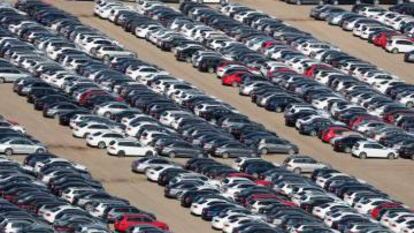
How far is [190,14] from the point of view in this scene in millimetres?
145625

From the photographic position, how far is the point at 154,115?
12075 centimetres

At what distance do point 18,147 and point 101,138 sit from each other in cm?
524

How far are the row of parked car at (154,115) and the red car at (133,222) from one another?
14994mm

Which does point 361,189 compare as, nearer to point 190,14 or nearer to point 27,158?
point 27,158

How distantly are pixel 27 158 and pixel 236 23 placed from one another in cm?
3713

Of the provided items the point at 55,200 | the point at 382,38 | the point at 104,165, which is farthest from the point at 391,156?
the point at 55,200

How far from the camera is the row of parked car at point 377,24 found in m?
142

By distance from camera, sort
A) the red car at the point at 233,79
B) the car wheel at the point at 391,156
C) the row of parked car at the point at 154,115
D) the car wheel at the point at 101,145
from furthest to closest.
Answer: the red car at the point at 233,79 → the car wheel at the point at 391,156 → the row of parked car at the point at 154,115 → the car wheel at the point at 101,145

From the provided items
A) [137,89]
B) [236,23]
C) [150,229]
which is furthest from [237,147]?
[236,23]

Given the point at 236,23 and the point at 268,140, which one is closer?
the point at 268,140

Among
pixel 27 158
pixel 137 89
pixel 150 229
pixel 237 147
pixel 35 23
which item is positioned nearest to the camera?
pixel 150 229

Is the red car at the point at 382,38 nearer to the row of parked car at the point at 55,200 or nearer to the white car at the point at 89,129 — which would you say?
the white car at the point at 89,129

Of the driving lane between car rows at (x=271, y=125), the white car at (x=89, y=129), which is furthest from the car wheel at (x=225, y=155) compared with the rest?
the white car at (x=89, y=129)

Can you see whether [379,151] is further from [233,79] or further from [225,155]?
[233,79]
